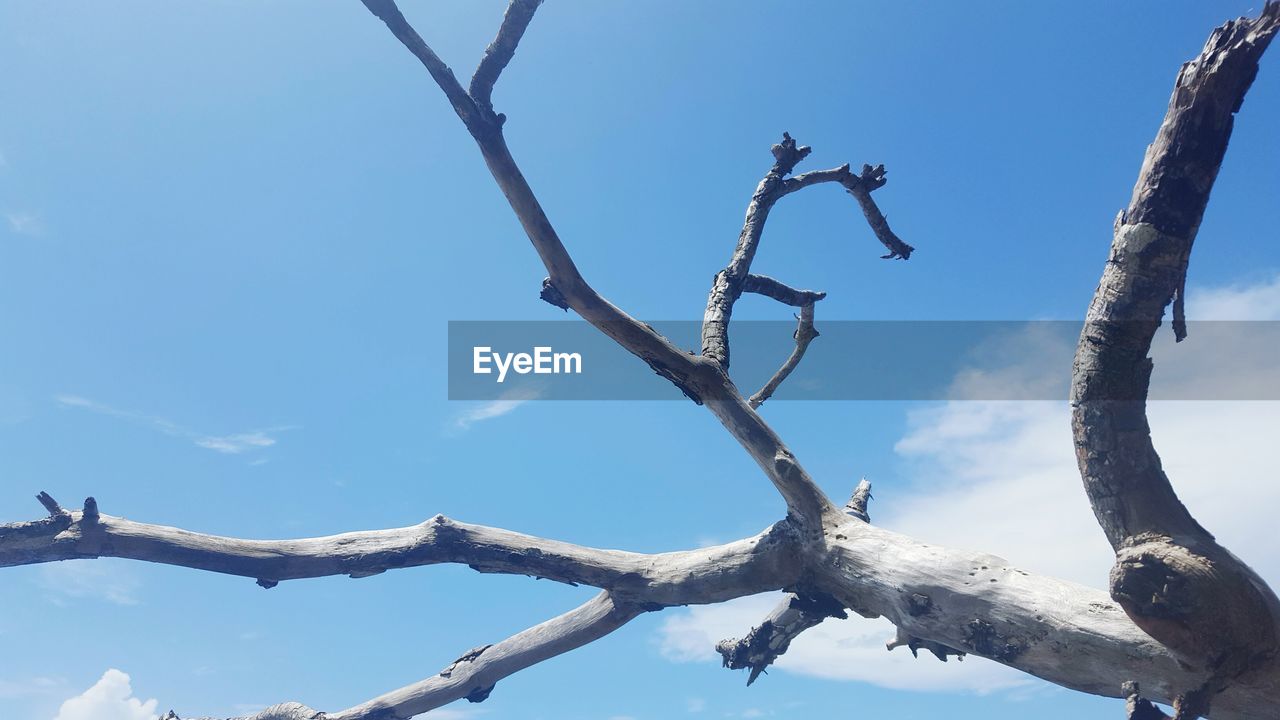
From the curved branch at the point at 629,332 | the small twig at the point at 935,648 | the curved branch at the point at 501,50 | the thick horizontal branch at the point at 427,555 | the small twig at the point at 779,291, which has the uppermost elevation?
the curved branch at the point at 501,50

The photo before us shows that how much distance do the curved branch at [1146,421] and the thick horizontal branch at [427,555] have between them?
240 cm

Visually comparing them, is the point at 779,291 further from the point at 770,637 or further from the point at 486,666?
the point at 486,666

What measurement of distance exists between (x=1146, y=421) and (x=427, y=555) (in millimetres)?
5309

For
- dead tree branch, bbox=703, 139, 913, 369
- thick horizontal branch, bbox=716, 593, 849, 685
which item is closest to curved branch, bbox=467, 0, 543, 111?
dead tree branch, bbox=703, 139, 913, 369

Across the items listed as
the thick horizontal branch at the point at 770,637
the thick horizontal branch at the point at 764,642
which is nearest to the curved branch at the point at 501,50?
the thick horizontal branch at the point at 770,637

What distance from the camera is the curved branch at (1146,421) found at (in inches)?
136

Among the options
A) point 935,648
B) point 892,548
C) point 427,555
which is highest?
point 427,555

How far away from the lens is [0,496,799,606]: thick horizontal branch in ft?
19.5

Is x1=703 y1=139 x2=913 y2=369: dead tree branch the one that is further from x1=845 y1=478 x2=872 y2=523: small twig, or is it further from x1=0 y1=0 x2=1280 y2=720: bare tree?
x1=845 y1=478 x2=872 y2=523: small twig

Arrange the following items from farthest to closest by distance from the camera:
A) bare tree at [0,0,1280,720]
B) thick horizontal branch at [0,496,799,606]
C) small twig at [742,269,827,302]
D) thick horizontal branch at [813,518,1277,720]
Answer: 1. small twig at [742,269,827,302]
2. thick horizontal branch at [0,496,799,606]
3. thick horizontal branch at [813,518,1277,720]
4. bare tree at [0,0,1280,720]

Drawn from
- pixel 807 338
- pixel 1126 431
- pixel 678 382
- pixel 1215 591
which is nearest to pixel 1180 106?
pixel 1126 431

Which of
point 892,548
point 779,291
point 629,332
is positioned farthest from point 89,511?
point 779,291

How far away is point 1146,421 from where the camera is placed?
13.0 feet

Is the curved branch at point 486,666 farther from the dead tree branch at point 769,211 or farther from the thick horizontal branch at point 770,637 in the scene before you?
the dead tree branch at point 769,211
